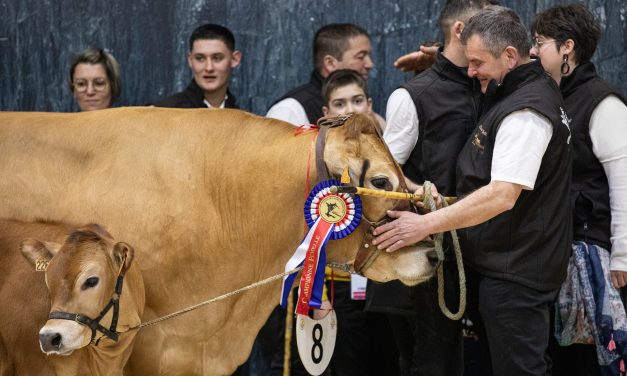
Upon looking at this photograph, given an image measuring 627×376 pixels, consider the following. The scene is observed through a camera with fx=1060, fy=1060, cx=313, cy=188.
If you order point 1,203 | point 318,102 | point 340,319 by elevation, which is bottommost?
point 340,319

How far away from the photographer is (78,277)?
14.7 ft

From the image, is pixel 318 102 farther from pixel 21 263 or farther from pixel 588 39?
pixel 21 263

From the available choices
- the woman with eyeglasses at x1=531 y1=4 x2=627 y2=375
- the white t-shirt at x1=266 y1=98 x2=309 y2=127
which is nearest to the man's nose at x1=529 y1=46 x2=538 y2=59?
the woman with eyeglasses at x1=531 y1=4 x2=627 y2=375

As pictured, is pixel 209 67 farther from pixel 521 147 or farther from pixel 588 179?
pixel 521 147

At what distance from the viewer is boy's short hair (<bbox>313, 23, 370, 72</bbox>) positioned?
7.21 metres

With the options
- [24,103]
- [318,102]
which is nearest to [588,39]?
[318,102]

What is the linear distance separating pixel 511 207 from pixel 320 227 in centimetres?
91

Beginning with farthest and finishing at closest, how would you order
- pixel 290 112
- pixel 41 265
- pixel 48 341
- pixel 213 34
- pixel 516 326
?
pixel 213 34, pixel 290 112, pixel 516 326, pixel 41 265, pixel 48 341

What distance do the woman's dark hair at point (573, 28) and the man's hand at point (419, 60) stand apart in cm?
79

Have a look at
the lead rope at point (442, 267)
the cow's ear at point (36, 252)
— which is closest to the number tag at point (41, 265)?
the cow's ear at point (36, 252)

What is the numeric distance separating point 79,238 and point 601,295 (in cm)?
281

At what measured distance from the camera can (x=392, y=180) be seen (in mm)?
5059

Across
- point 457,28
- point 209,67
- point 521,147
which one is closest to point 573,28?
point 457,28

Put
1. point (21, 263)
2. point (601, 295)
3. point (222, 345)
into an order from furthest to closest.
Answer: point (601, 295)
point (222, 345)
point (21, 263)
